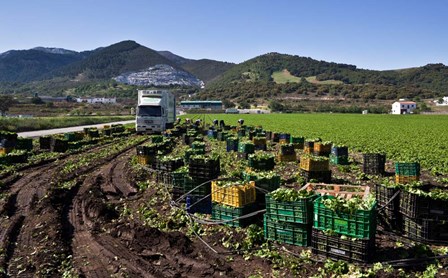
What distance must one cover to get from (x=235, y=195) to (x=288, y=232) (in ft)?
6.61

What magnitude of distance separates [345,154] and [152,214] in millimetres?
13451

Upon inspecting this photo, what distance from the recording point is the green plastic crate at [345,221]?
8.46 meters

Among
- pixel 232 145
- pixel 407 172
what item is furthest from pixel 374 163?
pixel 232 145

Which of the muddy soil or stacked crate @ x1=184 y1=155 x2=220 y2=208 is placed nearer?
the muddy soil

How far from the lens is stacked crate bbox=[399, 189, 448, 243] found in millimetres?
9500

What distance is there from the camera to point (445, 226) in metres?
9.49

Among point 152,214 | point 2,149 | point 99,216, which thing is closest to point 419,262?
point 152,214

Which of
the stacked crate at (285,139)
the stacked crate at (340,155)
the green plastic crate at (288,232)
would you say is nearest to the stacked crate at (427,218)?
the green plastic crate at (288,232)

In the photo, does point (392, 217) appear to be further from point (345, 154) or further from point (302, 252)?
point (345, 154)

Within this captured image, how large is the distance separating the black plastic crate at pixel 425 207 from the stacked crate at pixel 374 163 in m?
9.09

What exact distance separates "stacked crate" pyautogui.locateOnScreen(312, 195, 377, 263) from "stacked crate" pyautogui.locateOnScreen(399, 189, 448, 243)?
1.68m

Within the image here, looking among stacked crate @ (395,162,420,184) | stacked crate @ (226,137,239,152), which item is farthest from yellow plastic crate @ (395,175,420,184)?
stacked crate @ (226,137,239,152)

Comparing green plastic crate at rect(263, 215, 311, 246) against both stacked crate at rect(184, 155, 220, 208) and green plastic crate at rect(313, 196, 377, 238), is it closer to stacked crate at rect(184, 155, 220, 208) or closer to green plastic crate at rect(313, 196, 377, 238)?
green plastic crate at rect(313, 196, 377, 238)

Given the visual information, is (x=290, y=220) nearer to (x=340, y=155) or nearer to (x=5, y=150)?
(x=340, y=155)
